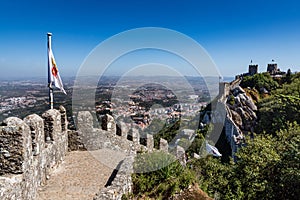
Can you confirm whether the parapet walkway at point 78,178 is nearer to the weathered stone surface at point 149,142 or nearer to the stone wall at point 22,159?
the stone wall at point 22,159

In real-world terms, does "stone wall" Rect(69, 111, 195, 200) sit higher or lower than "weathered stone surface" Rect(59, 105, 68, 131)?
lower

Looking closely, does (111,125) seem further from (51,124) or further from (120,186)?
(120,186)

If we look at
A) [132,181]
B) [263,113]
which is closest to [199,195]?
[132,181]

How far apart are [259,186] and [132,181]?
174 inches

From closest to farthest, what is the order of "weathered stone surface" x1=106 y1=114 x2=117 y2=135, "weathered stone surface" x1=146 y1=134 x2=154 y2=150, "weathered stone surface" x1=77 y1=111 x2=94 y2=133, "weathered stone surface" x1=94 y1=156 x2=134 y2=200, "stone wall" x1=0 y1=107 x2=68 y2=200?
"stone wall" x1=0 y1=107 x2=68 y2=200 < "weathered stone surface" x1=94 y1=156 x2=134 y2=200 < "weathered stone surface" x1=77 y1=111 x2=94 y2=133 < "weathered stone surface" x1=106 y1=114 x2=117 y2=135 < "weathered stone surface" x1=146 y1=134 x2=154 y2=150

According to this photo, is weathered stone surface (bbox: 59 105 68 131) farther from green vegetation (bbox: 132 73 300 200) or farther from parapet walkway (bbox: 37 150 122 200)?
green vegetation (bbox: 132 73 300 200)

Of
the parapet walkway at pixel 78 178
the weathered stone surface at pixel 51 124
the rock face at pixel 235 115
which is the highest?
the weathered stone surface at pixel 51 124

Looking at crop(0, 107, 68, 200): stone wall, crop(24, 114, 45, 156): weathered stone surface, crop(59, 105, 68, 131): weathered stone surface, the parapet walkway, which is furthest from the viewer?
crop(59, 105, 68, 131): weathered stone surface

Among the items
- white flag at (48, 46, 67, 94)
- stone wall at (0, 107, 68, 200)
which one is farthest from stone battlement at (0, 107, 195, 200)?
white flag at (48, 46, 67, 94)

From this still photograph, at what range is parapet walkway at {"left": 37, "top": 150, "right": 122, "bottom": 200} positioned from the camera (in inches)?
196

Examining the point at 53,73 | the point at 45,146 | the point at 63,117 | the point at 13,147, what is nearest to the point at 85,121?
the point at 63,117

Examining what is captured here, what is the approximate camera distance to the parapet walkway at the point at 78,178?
16.4 feet

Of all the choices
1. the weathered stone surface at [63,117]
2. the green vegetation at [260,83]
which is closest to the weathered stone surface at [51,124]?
the weathered stone surface at [63,117]

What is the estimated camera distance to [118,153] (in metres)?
8.19
